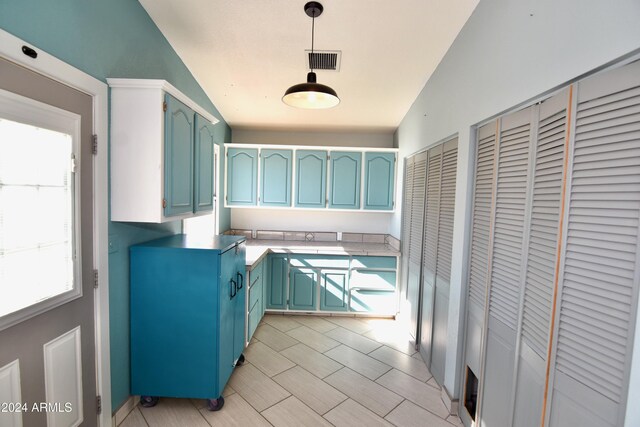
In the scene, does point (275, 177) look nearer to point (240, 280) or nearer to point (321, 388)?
point (240, 280)

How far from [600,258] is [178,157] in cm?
216

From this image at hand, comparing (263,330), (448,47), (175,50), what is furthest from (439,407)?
(175,50)

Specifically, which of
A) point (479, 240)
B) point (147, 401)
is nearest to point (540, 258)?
point (479, 240)

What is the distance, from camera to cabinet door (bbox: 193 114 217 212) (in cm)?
223

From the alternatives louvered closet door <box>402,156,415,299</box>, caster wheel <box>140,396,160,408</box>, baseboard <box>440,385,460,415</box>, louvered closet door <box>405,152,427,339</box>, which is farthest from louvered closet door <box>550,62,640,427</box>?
caster wheel <box>140,396,160,408</box>

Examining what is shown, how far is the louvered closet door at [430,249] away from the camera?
2.54m

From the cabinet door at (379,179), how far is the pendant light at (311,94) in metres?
Answer: 1.95

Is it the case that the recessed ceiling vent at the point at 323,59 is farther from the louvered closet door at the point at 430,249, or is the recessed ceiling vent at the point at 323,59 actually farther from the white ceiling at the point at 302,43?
the louvered closet door at the point at 430,249

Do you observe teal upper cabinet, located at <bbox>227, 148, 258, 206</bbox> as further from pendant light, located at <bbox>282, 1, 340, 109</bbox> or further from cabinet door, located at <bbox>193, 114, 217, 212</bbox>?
pendant light, located at <bbox>282, 1, 340, 109</bbox>

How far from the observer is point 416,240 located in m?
3.04

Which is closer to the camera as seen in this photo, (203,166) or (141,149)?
(141,149)

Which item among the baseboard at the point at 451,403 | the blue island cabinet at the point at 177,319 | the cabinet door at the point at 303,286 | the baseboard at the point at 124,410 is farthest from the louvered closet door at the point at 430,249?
the baseboard at the point at 124,410

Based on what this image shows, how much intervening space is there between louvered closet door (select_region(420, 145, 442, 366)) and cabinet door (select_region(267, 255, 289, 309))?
162 cm

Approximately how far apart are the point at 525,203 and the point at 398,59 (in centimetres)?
175
